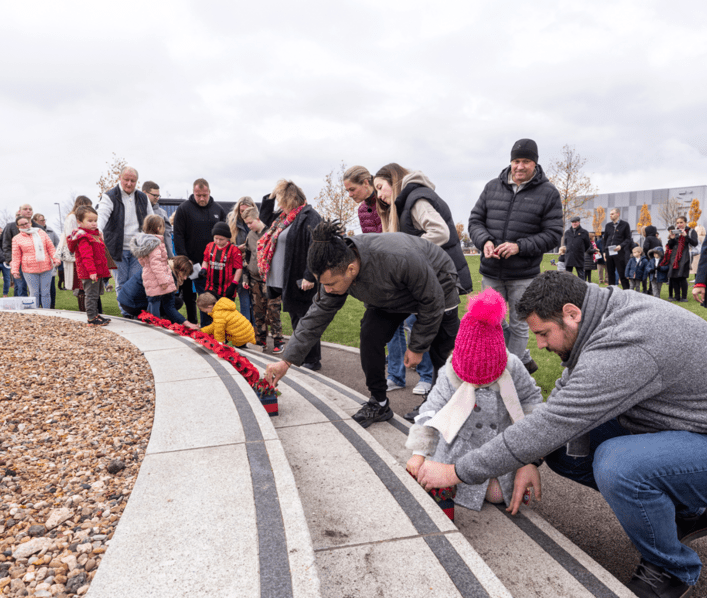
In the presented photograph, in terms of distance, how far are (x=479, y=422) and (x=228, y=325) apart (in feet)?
13.0

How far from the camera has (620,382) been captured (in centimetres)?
181

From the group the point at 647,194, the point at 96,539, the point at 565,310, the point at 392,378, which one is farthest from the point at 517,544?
the point at 647,194

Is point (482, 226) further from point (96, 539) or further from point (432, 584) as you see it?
point (96, 539)

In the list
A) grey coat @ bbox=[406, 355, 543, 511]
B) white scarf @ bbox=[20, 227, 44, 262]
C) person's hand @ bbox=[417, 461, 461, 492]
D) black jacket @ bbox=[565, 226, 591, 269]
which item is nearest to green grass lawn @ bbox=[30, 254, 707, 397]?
white scarf @ bbox=[20, 227, 44, 262]

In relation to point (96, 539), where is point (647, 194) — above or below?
above

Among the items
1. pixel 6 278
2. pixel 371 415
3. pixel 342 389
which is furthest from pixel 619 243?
pixel 6 278

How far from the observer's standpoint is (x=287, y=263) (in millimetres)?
5062

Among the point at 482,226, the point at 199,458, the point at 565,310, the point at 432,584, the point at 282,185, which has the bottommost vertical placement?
the point at 432,584

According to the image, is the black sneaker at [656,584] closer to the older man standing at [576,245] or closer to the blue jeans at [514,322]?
the blue jeans at [514,322]

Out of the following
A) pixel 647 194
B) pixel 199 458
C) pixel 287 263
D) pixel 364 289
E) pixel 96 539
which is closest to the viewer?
pixel 96 539

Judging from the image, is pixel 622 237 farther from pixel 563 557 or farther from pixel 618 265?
pixel 563 557

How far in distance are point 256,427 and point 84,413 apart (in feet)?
4.21

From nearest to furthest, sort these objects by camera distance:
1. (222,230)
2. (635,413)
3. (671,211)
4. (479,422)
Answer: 1. (635,413)
2. (479,422)
3. (222,230)
4. (671,211)

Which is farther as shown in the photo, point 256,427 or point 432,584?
point 256,427
